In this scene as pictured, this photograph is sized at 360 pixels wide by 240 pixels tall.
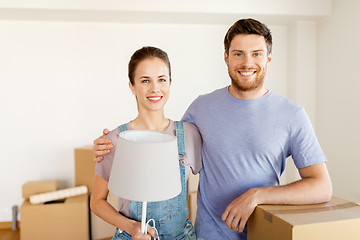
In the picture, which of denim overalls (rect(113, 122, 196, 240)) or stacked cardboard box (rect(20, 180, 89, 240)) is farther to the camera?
stacked cardboard box (rect(20, 180, 89, 240))

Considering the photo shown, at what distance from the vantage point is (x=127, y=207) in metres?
1.25

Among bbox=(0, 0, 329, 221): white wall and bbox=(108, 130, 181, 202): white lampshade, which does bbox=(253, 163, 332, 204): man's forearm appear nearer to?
bbox=(108, 130, 181, 202): white lampshade

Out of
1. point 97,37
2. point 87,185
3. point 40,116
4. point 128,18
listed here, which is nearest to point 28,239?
point 87,185

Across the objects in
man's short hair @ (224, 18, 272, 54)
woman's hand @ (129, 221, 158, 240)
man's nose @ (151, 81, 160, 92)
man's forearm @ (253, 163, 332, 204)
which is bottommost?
woman's hand @ (129, 221, 158, 240)

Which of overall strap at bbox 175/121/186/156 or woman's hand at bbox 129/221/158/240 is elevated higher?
overall strap at bbox 175/121/186/156

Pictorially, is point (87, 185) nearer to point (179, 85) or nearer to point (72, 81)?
point (72, 81)

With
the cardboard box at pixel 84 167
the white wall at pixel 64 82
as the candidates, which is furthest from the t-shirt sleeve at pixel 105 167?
the white wall at pixel 64 82

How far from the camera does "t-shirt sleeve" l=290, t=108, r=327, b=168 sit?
1.22 meters

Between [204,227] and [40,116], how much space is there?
2.48 m

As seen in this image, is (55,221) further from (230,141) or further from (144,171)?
(144,171)

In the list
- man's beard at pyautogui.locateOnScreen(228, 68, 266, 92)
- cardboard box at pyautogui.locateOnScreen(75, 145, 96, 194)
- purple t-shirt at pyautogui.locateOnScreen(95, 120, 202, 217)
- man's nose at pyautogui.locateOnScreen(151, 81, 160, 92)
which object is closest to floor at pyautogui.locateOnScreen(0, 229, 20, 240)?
cardboard box at pyautogui.locateOnScreen(75, 145, 96, 194)

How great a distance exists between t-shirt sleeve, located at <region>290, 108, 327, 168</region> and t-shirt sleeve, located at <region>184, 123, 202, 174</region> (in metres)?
0.38

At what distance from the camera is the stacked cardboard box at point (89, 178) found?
2979 mm

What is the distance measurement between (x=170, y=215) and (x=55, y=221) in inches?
76.4
